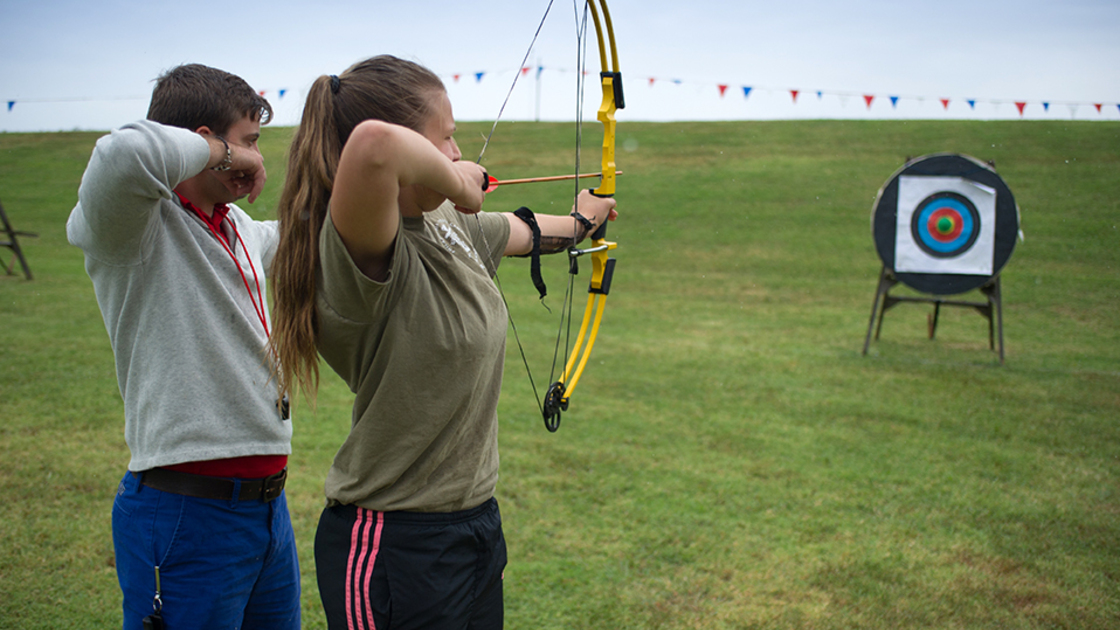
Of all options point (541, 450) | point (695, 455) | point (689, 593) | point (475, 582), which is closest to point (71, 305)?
point (541, 450)

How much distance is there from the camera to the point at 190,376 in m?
1.17

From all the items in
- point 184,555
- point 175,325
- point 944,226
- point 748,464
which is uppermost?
point 175,325

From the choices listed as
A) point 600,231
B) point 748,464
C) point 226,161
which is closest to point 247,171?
point 226,161

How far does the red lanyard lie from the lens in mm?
1253

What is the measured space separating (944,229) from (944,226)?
2 cm

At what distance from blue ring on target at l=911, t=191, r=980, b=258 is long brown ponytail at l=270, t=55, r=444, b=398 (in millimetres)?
5756

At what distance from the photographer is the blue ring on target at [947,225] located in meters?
5.73

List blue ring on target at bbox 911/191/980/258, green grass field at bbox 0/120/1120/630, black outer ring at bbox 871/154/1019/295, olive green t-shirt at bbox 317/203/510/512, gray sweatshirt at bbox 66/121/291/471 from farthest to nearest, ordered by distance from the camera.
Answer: blue ring on target at bbox 911/191/980/258 < black outer ring at bbox 871/154/1019/295 < green grass field at bbox 0/120/1120/630 < gray sweatshirt at bbox 66/121/291/471 < olive green t-shirt at bbox 317/203/510/512

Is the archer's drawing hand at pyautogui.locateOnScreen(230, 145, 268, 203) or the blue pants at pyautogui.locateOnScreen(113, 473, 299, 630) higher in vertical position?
the archer's drawing hand at pyautogui.locateOnScreen(230, 145, 268, 203)

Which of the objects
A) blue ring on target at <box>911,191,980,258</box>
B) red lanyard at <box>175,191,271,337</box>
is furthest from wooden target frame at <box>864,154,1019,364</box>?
red lanyard at <box>175,191,271,337</box>

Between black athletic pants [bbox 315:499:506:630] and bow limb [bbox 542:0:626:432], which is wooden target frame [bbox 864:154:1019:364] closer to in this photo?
bow limb [bbox 542:0:626:432]

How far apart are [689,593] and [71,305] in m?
6.61

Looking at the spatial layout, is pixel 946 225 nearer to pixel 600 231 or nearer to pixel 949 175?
pixel 949 175

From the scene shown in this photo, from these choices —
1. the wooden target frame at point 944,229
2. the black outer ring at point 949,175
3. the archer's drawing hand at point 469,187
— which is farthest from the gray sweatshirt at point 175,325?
the black outer ring at point 949,175
